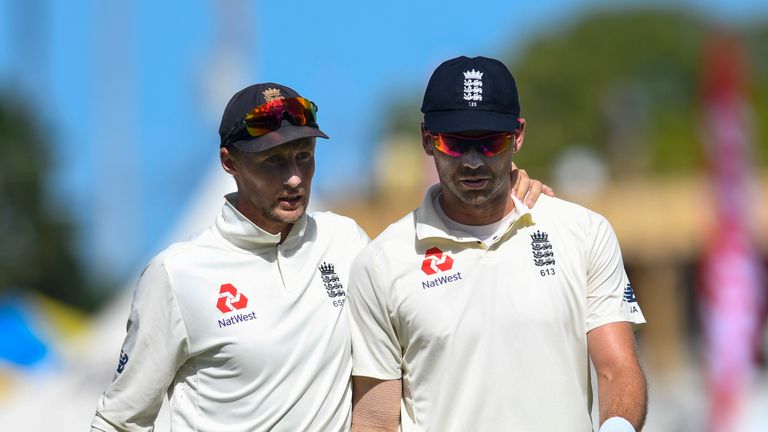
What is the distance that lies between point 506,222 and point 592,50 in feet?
225

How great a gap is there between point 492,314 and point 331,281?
0.75m

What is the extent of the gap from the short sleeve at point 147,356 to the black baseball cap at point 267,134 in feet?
1.80

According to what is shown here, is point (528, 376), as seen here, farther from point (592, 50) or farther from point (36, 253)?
point (592, 50)

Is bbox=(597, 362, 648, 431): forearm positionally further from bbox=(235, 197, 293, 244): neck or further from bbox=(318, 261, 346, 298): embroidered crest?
bbox=(235, 197, 293, 244): neck

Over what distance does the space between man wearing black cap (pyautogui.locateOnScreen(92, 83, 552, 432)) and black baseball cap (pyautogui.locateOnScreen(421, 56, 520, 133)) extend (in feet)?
1.28

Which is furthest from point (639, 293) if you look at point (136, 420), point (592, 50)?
point (592, 50)

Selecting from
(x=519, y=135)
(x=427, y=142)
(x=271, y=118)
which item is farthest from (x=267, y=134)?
(x=519, y=135)

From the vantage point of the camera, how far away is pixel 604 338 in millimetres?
5035

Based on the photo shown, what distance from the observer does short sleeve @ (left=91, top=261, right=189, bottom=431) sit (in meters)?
5.32

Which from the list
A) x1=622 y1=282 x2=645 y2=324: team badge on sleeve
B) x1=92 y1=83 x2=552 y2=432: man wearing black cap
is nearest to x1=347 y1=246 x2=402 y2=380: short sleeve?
x1=92 y1=83 x2=552 y2=432: man wearing black cap

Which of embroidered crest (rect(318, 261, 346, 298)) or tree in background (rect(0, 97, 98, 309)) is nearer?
embroidered crest (rect(318, 261, 346, 298))

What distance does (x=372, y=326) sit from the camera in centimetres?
517

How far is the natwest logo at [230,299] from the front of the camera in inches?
210

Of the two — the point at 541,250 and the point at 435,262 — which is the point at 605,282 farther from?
the point at 435,262
